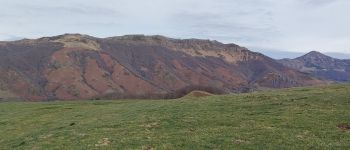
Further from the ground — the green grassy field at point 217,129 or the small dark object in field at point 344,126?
the small dark object in field at point 344,126

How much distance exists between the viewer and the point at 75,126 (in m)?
39.0

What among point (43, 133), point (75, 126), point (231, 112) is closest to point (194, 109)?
point (231, 112)

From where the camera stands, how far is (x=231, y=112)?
40.1m

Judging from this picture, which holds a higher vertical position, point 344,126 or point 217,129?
point 344,126

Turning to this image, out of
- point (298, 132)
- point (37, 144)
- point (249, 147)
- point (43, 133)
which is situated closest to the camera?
point (249, 147)

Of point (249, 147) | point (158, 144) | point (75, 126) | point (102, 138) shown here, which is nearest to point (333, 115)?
point (249, 147)

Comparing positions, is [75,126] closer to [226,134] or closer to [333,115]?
[226,134]

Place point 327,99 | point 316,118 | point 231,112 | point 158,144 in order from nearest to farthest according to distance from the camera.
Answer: point 158,144, point 316,118, point 231,112, point 327,99

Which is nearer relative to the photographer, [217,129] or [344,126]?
[344,126]

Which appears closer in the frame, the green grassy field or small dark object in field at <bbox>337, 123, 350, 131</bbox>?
the green grassy field

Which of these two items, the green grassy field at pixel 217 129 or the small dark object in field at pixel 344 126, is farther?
the small dark object in field at pixel 344 126

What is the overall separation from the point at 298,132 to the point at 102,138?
41.9ft

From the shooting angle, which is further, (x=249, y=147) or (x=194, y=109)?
(x=194, y=109)

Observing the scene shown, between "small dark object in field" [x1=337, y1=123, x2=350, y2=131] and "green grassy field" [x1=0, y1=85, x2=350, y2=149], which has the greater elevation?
"small dark object in field" [x1=337, y1=123, x2=350, y2=131]
